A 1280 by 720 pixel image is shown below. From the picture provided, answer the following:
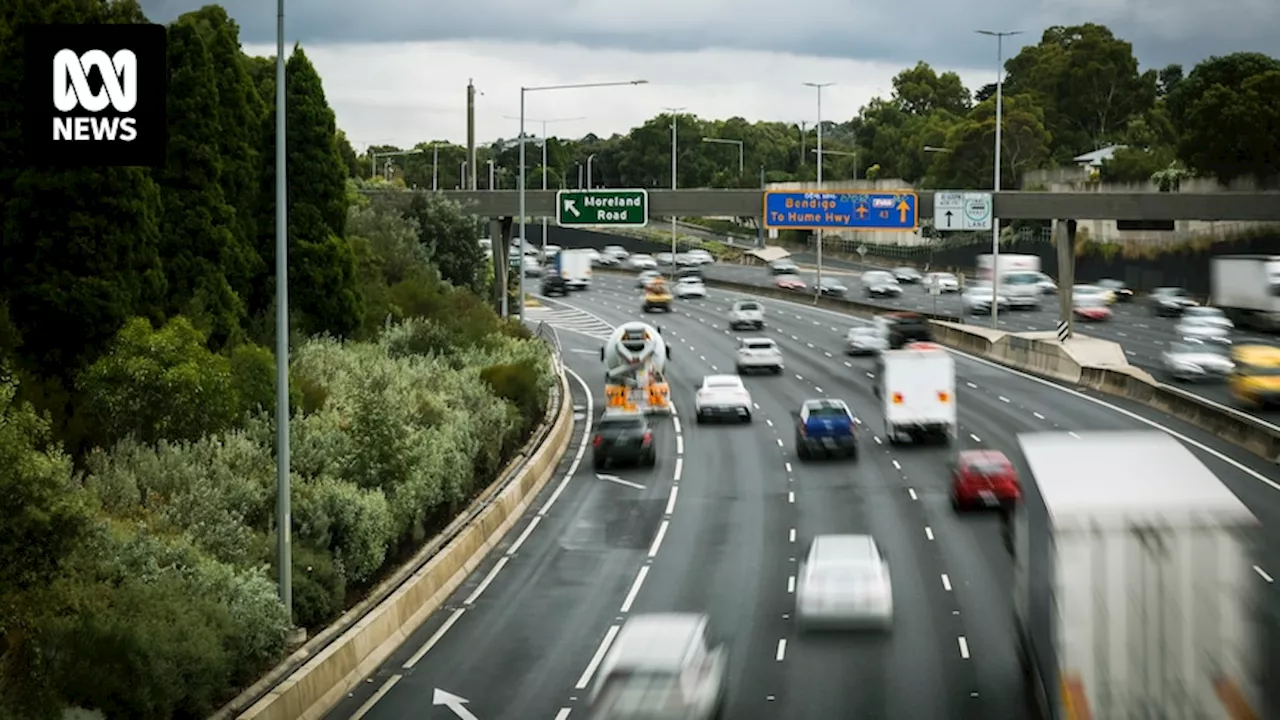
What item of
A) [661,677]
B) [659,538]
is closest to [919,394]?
[659,538]

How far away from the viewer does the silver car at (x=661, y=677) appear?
2031 cm

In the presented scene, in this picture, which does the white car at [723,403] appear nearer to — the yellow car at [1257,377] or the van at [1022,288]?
the yellow car at [1257,377]

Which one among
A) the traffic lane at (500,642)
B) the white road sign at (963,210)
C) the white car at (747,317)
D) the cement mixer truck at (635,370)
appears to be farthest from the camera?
the white car at (747,317)

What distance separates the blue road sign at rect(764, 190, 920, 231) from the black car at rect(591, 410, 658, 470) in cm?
1939

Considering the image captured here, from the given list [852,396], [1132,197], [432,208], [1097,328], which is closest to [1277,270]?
[1097,328]

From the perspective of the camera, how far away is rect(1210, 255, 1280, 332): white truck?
81312mm

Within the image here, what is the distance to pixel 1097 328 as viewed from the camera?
89750 mm

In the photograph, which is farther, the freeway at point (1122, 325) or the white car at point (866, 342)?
the white car at point (866, 342)

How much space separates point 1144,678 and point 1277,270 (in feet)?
227

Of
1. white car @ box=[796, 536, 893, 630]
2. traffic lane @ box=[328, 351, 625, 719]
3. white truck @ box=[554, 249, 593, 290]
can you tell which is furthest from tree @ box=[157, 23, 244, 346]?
white truck @ box=[554, 249, 593, 290]

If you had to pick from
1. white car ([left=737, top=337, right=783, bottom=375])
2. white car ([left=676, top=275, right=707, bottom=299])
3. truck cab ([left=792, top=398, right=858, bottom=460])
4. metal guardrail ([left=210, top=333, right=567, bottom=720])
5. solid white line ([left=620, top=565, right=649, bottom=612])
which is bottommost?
solid white line ([left=620, top=565, right=649, bottom=612])

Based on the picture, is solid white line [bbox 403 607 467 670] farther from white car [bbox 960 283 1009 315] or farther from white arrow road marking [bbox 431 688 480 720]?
white car [bbox 960 283 1009 315]

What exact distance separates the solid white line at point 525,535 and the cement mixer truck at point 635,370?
697 inches

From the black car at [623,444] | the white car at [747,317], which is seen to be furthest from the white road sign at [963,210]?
the white car at [747,317]
